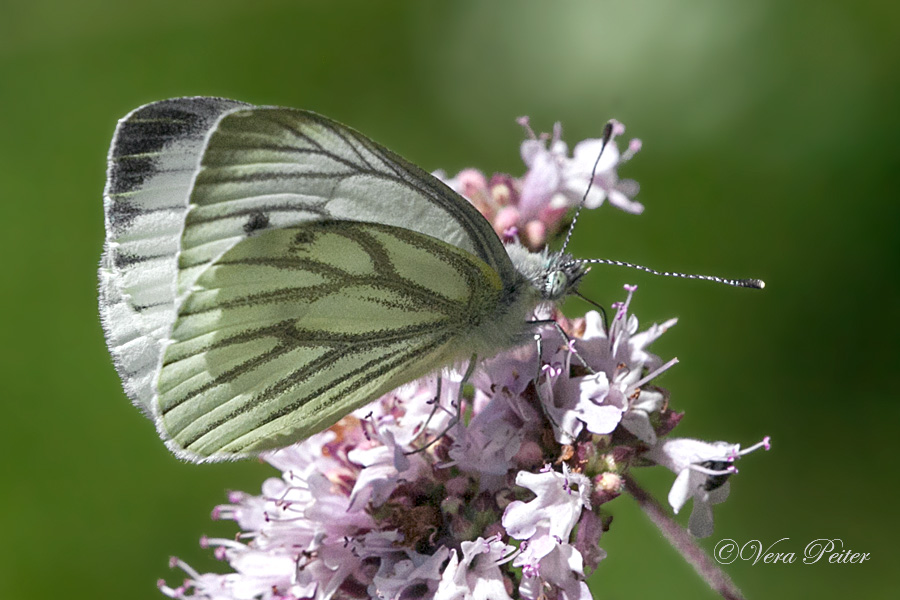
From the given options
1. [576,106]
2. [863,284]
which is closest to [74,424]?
[576,106]

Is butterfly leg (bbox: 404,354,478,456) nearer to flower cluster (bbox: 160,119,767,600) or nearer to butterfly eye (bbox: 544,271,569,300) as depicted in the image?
flower cluster (bbox: 160,119,767,600)

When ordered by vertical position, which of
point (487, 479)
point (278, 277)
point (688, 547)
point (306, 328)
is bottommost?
point (688, 547)

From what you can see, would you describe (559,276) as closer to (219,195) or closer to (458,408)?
(458,408)

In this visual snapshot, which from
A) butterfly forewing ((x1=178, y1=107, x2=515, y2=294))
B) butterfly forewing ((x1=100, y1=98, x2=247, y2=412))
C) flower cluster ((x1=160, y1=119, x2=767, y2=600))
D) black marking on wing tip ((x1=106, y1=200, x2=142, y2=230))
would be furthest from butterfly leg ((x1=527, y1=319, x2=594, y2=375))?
black marking on wing tip ((x1=106, y1=200, x2=142, y2=230))

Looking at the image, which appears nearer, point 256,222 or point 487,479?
point 256,222

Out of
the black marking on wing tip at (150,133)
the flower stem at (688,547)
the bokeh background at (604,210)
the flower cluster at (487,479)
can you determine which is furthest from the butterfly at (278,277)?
the bokeh background at (604,210)

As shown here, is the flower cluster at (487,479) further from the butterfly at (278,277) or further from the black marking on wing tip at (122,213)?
the black marking on wing tip at (122,213)

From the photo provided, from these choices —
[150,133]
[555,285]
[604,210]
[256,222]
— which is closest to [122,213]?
[150,133]
